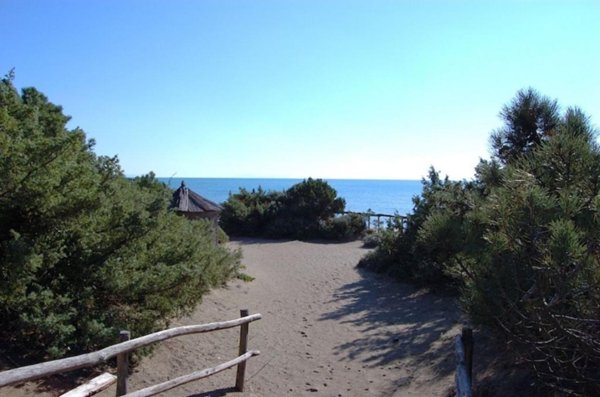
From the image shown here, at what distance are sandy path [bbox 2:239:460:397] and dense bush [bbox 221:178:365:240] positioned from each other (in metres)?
8.62

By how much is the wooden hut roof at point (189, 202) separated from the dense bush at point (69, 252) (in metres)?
7.08

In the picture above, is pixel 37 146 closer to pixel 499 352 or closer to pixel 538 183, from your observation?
pixel 538 183

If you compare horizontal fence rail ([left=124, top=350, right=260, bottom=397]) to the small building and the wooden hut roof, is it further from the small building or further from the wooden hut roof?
the wooden hut roof

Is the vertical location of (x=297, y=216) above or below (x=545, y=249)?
above

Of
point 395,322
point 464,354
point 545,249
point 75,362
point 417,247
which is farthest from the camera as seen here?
point 417,247

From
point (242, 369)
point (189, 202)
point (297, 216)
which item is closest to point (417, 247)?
point (189, 202)

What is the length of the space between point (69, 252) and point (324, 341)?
15.2ft

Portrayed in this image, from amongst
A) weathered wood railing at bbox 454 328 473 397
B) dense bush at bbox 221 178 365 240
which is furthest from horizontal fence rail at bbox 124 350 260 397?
dense bush at bbox 221 178 365 240

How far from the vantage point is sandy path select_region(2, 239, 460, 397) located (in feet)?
21.8

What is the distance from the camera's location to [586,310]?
323cm

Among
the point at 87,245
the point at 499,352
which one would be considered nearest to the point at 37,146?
the point at 87,245

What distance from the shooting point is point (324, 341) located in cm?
877

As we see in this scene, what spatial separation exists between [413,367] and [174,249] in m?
3.98

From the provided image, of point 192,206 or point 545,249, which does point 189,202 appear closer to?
→ point 192,206
